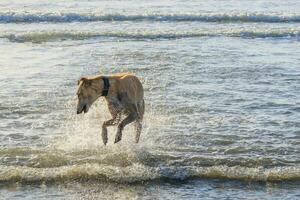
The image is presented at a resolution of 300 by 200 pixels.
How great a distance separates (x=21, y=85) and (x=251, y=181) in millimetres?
6764

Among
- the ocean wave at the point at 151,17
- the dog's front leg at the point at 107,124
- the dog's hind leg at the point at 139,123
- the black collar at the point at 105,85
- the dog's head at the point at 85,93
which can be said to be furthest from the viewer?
the ocean wave at the point at 151,17

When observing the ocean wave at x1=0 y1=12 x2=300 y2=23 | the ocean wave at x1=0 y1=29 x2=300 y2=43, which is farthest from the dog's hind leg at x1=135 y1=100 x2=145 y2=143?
the ocean wave at x1=0 y1=12 x2=300 y2=23

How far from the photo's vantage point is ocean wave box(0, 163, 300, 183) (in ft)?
27.3

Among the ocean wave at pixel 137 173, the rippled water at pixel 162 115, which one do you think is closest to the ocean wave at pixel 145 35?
the rippled water at pixel 162 115

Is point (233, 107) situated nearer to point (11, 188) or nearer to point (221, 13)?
point (11, 188)

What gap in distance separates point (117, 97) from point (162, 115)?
208 cm

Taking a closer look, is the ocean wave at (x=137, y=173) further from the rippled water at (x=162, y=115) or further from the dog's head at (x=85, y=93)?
the dog's head at (x=85, y=93)

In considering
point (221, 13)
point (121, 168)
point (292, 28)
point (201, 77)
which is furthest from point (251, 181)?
point (221, 13)

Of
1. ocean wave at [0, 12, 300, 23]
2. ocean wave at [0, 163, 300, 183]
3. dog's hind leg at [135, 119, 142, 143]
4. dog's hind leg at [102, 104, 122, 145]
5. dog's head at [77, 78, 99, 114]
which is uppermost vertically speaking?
dog's head at [77, 78, 99, 114]

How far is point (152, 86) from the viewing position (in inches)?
531

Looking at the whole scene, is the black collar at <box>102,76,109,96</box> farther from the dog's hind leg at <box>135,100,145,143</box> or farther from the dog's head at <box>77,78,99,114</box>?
the dog's hind leg at <box>135,100,145,143</box>

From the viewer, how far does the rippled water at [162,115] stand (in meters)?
→ 8.30

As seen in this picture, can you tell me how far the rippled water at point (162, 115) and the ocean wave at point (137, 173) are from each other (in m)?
0.01

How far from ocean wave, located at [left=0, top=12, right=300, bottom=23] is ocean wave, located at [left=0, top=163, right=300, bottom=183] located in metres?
16.6
